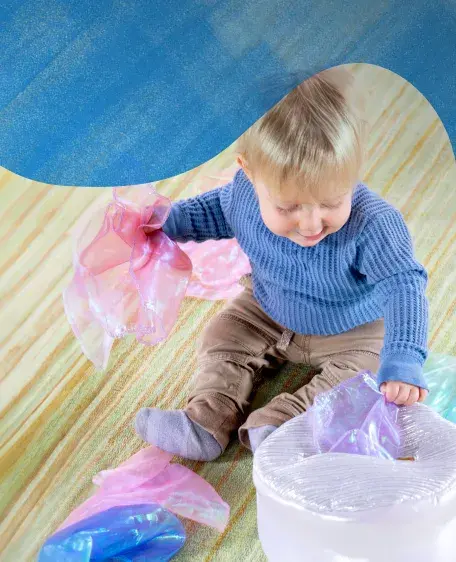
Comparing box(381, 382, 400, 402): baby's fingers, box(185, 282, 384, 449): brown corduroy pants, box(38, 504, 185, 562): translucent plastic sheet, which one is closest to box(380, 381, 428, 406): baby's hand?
box(381, 382, 400, 402): baby's fingers

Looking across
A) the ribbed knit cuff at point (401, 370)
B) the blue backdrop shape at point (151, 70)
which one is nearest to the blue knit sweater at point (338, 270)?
the ribbed knit cuff at point (401, 370)

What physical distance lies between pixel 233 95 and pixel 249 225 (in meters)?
0.30

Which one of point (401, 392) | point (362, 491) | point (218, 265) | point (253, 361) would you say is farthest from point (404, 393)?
point (218, 265)

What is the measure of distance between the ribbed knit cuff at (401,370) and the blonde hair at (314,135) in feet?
0.57

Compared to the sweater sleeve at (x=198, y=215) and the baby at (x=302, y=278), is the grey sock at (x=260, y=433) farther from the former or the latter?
the sweater sleeve at (x=198, y=215)

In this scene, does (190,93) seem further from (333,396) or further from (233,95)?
(333,396)

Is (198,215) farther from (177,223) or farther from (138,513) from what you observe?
(138,513)

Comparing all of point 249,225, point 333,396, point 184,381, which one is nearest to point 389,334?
point 333,396

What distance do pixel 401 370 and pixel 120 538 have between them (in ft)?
1.00

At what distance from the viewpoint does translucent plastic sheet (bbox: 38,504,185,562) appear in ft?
3.04

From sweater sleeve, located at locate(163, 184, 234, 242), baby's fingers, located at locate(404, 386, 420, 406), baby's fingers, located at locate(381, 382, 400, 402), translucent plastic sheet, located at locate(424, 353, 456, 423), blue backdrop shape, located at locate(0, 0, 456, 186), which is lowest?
translucent plastic sheet, located at locate(424, 353, 456, 423)

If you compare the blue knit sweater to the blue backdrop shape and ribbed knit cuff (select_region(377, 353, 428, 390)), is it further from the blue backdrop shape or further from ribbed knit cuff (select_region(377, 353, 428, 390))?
the blue backdrop shape

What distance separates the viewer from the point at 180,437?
1047 millimetres

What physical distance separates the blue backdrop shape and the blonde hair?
54mm
